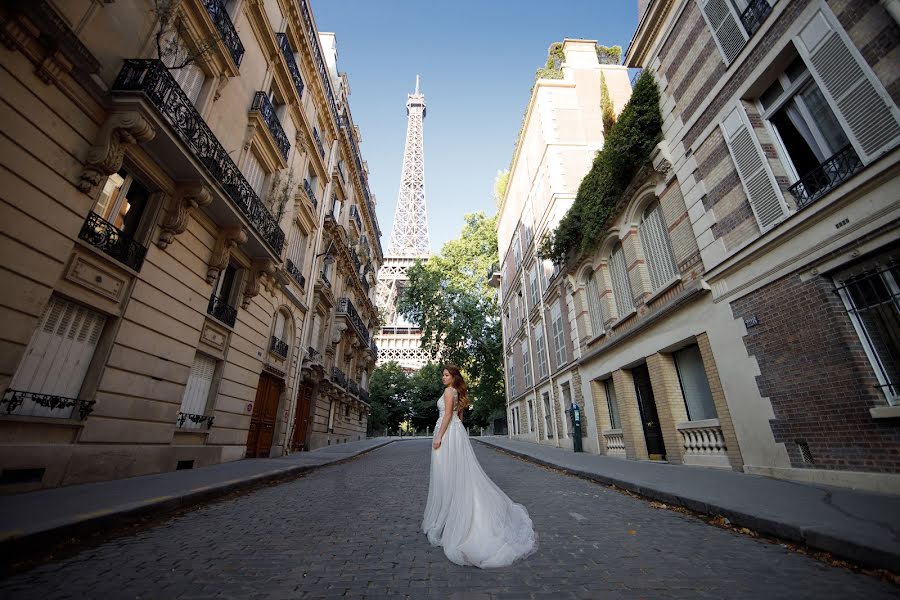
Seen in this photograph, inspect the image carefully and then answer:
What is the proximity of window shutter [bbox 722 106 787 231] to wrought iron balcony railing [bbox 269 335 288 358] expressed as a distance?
13.3m

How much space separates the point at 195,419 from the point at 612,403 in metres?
12.2

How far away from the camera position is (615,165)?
1074 centimetres

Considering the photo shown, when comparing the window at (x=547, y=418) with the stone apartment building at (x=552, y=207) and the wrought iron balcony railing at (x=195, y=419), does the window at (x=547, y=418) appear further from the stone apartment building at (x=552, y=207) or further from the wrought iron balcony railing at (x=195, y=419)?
the wrought iron balcony railing at (x=195, y=419)

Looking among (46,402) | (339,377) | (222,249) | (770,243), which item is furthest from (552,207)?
(46,402)

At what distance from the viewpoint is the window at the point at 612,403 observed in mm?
12402

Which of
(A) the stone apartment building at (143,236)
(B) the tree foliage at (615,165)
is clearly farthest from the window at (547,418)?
(A) the stone apartment building at (143,236)

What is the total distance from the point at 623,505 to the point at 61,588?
5.74 m

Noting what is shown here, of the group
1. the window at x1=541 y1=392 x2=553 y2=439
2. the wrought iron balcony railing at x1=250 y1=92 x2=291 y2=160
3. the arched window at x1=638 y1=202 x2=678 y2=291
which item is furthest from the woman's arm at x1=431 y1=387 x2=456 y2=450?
the window at x1=541 y1=392 x2=553 y2=439

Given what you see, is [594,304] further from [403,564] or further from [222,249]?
[403,564]

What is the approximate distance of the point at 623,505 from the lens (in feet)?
17.0

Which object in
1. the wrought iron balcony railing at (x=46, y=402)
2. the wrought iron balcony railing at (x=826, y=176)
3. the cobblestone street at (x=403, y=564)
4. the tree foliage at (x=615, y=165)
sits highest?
the tree foliage at (x=615, y=165)

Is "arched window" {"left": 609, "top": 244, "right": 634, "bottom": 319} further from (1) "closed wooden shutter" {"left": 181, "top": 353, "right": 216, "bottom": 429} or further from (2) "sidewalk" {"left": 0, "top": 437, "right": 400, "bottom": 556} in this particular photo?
(1) "closed wooden shutter" {"left": 181, "top": 353, "right": 216, "bottom": 429}

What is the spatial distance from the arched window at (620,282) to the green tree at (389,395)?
34.1 m

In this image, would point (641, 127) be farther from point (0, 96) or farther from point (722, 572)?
point (0, 96)
